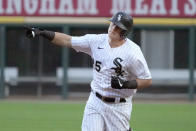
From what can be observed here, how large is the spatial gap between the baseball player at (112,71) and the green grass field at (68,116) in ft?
14.3

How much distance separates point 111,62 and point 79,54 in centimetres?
1189

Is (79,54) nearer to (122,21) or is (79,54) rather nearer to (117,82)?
(122,21)

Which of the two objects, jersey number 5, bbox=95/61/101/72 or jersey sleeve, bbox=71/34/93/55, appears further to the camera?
jersey sleeve, bbox=71/34/93/55

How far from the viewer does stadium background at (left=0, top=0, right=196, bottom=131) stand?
17531 mm

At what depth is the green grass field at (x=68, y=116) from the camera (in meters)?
10.9

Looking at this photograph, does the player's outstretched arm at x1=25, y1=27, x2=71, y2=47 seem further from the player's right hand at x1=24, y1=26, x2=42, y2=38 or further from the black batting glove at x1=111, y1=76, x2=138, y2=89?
the black batting glove at x1=111, y1=76, x2=138, y2=89

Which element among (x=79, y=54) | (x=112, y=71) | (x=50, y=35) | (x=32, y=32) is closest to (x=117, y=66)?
(x=112, y=71)

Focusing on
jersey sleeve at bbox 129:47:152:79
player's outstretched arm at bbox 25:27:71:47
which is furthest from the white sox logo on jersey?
player's outstretched arm at bbox 25:27:71:47

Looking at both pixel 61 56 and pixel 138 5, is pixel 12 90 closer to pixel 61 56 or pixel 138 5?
pixel 61 56

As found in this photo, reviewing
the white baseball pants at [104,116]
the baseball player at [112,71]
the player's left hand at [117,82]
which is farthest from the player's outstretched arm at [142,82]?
the white baseball pants at [104,116]

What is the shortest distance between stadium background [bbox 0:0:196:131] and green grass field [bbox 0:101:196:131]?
5.42 ft

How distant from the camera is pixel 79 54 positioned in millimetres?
18031

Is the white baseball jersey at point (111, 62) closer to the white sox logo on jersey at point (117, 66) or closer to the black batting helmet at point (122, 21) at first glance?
the white sox logo on jersey at point (117, 66)

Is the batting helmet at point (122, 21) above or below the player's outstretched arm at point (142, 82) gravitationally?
above
